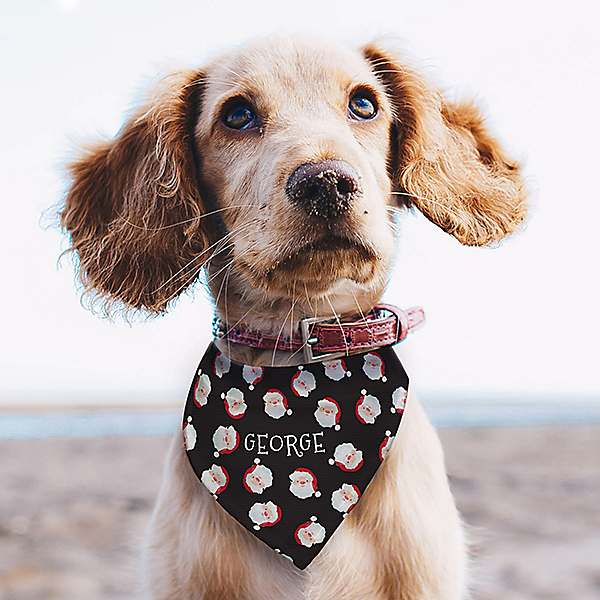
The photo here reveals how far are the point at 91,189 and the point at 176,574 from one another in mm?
531

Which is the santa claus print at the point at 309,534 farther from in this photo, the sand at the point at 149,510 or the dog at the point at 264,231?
the sand at the point at 149,510

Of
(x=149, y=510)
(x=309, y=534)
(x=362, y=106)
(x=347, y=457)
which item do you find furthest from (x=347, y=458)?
(x=149, y=510)

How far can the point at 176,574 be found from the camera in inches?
46.4

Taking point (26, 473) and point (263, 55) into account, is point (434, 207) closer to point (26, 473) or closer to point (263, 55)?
point (263, 55)

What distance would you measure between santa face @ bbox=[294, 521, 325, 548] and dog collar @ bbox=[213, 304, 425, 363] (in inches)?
8.3

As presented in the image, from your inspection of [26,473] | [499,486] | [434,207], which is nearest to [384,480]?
[434,207]

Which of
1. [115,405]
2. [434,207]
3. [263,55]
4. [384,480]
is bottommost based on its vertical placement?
[115,405]

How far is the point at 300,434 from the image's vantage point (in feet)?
3.94

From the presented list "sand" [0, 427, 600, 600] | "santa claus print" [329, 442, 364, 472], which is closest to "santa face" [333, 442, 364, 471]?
"santa claus print" [329, 442, 364, 472]

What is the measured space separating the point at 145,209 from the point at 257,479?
1.26ft

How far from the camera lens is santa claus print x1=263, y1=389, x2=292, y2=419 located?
1.20m

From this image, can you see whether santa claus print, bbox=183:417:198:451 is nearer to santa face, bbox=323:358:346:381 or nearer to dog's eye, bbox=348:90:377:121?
santa face, bbox=323:358:346:381

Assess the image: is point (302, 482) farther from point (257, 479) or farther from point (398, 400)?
point (398, 400)

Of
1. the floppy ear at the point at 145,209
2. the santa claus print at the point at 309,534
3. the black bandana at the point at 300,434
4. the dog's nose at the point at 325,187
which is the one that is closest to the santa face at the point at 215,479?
the black bandana at the point at 300,434
